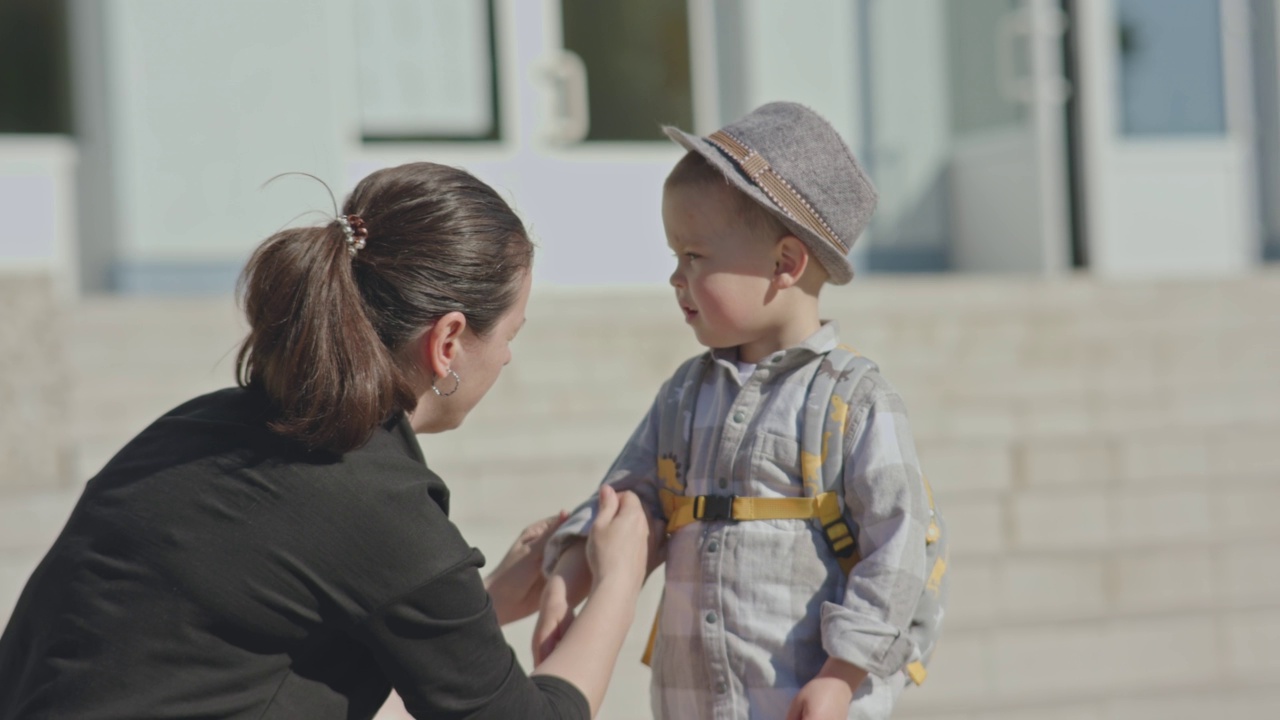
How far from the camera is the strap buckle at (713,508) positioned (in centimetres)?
192

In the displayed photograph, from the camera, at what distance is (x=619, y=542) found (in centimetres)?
191

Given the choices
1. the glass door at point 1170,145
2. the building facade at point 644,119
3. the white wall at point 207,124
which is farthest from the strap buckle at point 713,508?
the glass door at point 1170,145

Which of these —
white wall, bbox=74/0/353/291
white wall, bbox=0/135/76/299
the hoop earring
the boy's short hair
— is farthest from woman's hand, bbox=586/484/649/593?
white wall, bbox=0/135/76/299

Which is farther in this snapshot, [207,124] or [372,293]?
[207,124]

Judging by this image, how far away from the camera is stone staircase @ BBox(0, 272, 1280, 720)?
382 cm

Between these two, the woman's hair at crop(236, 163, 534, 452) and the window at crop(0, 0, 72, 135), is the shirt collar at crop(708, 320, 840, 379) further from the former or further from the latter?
the window at crop(0, 0, 72, 135)

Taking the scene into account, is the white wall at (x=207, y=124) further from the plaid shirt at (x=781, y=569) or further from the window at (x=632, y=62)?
the plaid shirt at (x=781, y=569)

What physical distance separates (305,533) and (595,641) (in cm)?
43

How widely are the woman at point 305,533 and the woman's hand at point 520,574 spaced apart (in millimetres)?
401

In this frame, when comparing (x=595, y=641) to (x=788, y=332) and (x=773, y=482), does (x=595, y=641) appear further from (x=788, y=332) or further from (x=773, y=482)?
(x=788, y=332)

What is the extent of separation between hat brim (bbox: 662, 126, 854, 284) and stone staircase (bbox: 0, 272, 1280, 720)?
1.84 m

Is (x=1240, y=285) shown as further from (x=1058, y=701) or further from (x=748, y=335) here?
(x=748, y=335)

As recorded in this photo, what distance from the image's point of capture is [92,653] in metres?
1.61

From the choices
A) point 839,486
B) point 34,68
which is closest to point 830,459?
point 839,486
